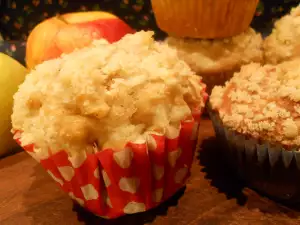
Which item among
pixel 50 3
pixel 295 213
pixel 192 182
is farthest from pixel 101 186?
pixel 50 3

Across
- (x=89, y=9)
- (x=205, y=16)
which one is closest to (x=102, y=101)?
(x=205, y=16)

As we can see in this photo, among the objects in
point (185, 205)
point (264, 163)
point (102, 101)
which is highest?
point (102, 101)

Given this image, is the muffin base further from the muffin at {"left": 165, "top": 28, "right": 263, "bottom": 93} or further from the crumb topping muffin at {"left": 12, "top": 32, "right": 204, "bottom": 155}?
the muffin at {"left": 165, "top": 28, "right": 263, "bottom": 93}

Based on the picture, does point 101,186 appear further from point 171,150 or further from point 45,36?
point 45,36

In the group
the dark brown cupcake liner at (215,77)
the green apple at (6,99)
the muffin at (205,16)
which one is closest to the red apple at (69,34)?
the green apple at (6,99)

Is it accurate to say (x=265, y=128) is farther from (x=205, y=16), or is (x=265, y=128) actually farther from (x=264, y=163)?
(x=205, y=16)

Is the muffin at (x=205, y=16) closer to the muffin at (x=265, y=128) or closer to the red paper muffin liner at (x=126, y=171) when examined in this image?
the muffin at (x=265, y=128)
